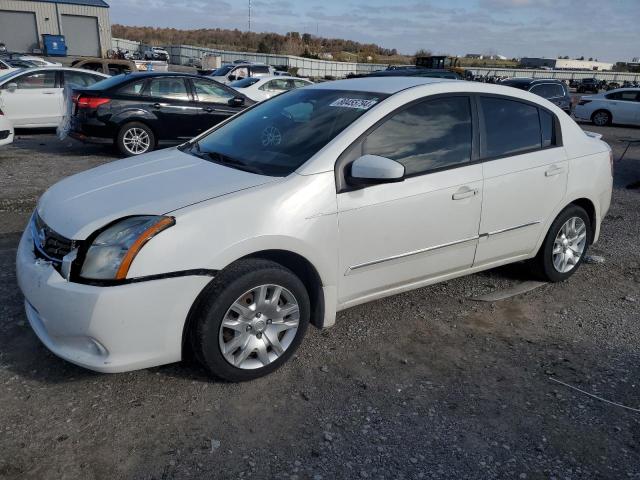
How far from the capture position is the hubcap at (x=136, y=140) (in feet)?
30.5

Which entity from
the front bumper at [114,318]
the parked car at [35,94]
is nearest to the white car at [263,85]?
the parked car at [35,94]

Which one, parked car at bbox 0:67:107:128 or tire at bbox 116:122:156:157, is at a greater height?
parked car at bbox 0:67:107:128

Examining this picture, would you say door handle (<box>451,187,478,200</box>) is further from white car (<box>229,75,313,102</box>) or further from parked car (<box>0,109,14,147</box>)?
white car (<box>229,75,313,102</box>)

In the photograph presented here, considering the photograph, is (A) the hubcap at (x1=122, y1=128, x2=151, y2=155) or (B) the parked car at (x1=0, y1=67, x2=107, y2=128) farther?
(B) the parked car at (x1=0, y1=67, x2=107, y2=128)

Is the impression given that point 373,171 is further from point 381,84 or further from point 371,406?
point 371,406

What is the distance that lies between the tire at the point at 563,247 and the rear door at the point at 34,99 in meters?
10.3

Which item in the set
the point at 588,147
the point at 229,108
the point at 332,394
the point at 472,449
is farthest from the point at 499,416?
the point at 229,108

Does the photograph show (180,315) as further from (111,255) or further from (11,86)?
(11,86)

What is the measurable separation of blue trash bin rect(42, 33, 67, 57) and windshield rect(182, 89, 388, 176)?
1802 inches

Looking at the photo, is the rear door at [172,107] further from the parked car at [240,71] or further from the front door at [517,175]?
the parked car at [240,71]

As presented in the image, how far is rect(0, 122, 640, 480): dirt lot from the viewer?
243cm

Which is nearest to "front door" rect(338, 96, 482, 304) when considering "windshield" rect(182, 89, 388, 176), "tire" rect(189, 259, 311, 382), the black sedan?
"windshield" rect(182, 89, 388, 176)

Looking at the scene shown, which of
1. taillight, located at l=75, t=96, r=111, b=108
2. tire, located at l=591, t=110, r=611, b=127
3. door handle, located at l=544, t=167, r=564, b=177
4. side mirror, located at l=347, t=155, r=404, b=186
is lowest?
tire, located at l=591, t=110, r=611, b=127

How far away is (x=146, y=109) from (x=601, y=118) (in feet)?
54.6
